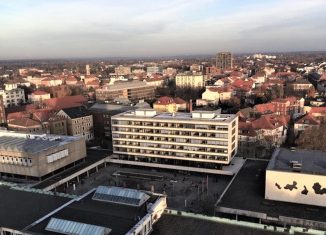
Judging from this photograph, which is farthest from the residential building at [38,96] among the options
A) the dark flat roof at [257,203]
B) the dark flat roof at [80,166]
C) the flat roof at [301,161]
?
the flat roof at [301,161]

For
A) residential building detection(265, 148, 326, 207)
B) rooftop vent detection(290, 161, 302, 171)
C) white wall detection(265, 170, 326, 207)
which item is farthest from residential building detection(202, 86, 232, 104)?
white wall detection(265, 170, 326, 207)

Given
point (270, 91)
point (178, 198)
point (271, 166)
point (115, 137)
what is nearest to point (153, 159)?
point (115, 137)

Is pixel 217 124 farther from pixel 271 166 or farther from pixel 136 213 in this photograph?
pixel 136 213

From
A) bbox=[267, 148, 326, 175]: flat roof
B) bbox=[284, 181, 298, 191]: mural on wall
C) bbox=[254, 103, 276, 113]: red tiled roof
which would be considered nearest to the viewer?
bbox=[284, 181, 298, 191]: mural on wall

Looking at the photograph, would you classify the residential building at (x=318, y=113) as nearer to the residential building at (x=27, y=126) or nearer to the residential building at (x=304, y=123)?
the residential building at (x=304, y=123)

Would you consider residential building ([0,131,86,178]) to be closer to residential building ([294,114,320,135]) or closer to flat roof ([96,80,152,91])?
residential building ([294,114,320,135])

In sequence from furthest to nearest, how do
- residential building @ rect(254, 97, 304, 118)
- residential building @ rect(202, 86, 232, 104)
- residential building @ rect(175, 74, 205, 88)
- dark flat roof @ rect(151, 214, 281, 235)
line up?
residential building @ rect(175, 74, 205, 88) < residential building @ rect(202, 86, 232, 104) < residential building @ rect(254, 97, 304, 118) < dark flat roof @ rect(151, 214, 281, 235)

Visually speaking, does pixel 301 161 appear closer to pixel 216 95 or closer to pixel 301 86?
pixel 216 95
